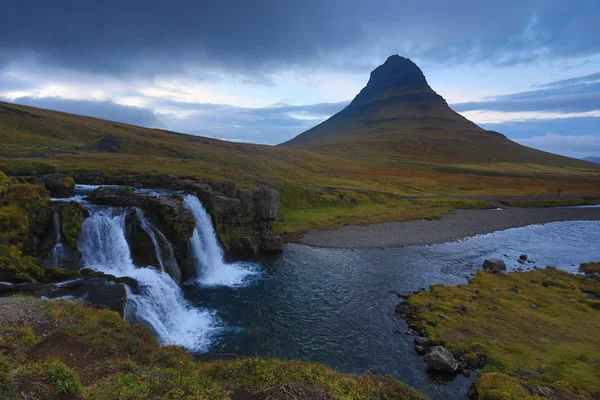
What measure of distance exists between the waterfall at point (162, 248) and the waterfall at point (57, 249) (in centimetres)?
753

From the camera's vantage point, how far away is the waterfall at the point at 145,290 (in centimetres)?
2670

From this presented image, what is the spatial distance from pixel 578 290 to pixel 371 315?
2577 centimetres

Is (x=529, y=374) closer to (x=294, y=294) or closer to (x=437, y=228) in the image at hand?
(x=294, y=294)

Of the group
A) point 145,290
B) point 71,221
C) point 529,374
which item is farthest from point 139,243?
point 529,374

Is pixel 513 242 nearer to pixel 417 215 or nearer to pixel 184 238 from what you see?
pixel 417 215

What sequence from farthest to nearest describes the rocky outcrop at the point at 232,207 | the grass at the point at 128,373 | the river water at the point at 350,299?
the rocky outcrop at the point at 232,207, the river water at the point at 350,299, the grass at the point at 128,373

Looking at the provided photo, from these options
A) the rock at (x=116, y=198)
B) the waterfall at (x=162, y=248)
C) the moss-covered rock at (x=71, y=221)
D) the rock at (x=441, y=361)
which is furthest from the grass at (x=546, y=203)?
the moss-covered rock at (x=71, y=221)

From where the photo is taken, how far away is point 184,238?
40.8m

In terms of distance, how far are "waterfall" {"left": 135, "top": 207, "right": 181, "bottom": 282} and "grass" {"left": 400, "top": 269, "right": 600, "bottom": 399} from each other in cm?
2603

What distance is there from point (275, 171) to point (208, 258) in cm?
7911

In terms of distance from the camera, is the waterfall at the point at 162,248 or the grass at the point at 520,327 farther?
the waterfall at the point at 162,248

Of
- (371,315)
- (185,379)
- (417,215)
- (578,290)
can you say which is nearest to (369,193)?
(417,215)

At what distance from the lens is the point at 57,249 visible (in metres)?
30.6

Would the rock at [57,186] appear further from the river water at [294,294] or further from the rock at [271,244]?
the rock at [271,244]
